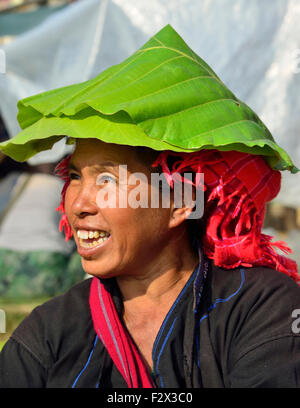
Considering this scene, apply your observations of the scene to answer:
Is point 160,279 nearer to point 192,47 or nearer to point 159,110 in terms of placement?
point 159,110

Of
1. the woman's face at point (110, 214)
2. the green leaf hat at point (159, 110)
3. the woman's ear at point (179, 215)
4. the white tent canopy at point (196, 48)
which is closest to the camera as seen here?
the green leaf hat at point (159, 110)

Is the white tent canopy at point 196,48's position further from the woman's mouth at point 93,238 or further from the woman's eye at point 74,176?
the woman's mouth at point 93,238

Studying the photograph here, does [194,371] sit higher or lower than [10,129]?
lower

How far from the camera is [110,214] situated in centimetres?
164

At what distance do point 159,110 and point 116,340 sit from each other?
72cm

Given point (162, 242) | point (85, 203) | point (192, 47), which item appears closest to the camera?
point (85, 203)

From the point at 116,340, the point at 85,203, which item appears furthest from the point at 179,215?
the point at 116,340

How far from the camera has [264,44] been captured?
126 inches

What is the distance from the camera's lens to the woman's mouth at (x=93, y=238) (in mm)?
1677

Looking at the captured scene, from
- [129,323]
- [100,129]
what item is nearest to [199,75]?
[100,129]

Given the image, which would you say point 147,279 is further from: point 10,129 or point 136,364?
point 10,129

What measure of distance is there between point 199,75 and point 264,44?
1.65m

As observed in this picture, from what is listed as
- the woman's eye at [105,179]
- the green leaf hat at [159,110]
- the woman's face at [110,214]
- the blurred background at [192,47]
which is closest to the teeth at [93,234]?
the woman's face at [110,214]

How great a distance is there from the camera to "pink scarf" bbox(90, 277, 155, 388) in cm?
168
